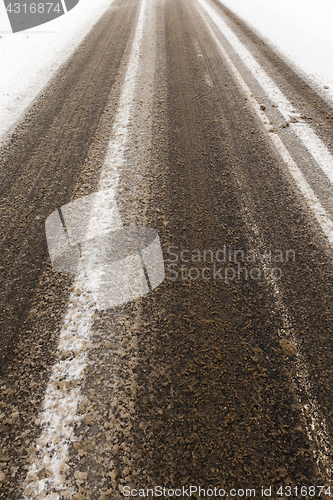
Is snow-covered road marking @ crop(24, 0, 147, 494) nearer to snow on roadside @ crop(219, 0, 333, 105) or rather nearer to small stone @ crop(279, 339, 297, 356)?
small stone @ crop(279, 339, 297, 356)

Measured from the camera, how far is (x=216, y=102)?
13.2 feet

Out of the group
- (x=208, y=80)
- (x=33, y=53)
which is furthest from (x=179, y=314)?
(x=33, y=53)

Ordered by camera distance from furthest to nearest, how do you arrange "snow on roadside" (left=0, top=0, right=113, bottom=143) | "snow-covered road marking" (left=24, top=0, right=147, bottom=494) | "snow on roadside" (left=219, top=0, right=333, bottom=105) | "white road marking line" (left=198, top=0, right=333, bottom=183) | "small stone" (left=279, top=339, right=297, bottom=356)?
"snow on roadside" (left=219, top=0, right=333, bottom=105) → "snow on roadside" (left=0, top=0, right=113, bottom=143) → "white road marking line" (left=198, top=0, right=333, bottom=183) → "small stone" (left=279, top=339, right=297, bottom=356) → "snow-covered road marking" (left=24, top=0, right=147, bottom=494)

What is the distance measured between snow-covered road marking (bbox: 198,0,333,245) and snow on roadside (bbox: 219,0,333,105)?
0.78 m

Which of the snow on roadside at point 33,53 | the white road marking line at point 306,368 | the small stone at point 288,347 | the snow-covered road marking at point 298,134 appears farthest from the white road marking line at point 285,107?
the snow on roadside at point 33,53

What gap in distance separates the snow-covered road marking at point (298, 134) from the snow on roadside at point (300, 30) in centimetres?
78

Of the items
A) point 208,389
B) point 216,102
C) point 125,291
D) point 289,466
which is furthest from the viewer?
point 216,102

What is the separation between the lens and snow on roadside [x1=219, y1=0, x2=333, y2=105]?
4.96 m

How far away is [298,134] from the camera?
3.50 meters

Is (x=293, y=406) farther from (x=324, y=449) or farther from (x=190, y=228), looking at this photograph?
Result: (x=190, y=228)

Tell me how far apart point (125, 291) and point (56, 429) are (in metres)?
0.93

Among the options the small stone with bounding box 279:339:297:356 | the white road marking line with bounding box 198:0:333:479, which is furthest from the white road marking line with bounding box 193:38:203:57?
the small stone with bounding box 279:339:297:356

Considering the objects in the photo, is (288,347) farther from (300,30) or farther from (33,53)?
(300,30)

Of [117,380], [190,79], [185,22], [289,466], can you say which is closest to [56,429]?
[117,380]
